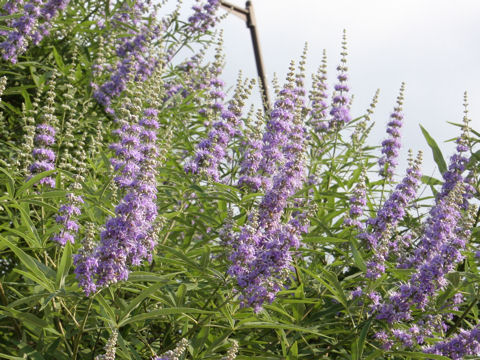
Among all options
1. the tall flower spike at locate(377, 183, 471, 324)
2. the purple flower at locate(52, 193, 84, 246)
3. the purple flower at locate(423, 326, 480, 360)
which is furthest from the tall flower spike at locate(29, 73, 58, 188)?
the purple flower at locate(423, 326, 480, 360)

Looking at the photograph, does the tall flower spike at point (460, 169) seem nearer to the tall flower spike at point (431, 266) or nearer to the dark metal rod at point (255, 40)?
the tall flower spike at point (431, 266)

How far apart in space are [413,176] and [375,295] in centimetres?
101

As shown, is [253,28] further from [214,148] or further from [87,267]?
[87,267]

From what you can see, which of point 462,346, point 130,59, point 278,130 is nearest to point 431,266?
point 462,346

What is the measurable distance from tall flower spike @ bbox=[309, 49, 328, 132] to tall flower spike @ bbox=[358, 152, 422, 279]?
6.25 ft

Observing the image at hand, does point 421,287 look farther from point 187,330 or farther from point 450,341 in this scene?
point 187,330

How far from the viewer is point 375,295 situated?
3777 mm

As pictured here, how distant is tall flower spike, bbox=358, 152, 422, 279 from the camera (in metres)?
3.67

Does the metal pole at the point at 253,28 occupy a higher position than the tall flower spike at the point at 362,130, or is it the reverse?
the metal pole at the point at 253,28

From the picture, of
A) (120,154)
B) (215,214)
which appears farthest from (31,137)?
(215,214)

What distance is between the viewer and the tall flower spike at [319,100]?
6.23 m

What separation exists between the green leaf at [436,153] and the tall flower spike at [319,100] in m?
1.14

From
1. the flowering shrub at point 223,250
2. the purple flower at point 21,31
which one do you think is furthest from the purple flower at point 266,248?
the purple flower at point 21,31

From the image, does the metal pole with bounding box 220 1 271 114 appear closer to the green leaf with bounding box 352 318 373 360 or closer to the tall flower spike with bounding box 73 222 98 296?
the green leaf with bounding box 352 318 373 360
